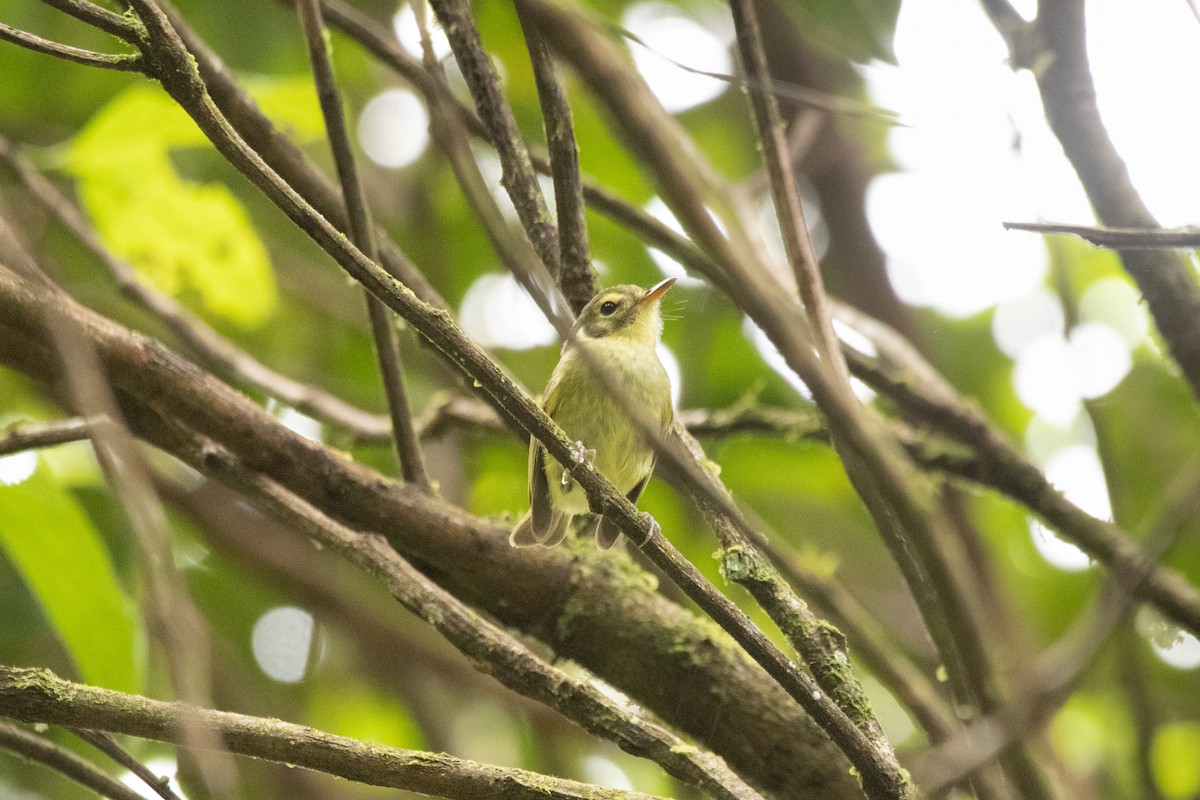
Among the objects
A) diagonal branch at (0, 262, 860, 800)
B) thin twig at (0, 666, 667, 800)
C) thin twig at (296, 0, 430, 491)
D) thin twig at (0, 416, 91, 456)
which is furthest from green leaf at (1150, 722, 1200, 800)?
thin twig at (0, 416, 91, 456)

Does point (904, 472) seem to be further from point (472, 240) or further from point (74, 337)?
point (472, 240)

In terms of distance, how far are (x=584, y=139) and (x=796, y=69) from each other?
4.01ft

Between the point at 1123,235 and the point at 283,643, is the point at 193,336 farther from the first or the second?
the point at 1123,235

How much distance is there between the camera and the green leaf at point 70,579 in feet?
8.20

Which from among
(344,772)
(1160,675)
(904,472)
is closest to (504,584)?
(344,772)

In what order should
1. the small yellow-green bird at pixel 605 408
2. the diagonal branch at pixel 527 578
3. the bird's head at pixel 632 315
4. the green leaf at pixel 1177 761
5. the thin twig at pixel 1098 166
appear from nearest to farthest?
1. the thin twig at pixel 1098 166
2. the diagonal branch at pixel 527 578
3. the small yellow-green bird at pixel 605 408
4. the bird's head at pixel 632 315
5. the green leaf at pixel 1177 761

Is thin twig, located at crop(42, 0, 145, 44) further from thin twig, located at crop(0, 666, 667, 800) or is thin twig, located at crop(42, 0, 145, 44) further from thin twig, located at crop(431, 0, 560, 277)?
thin twig, located at crop(0, 666, 667, 800)

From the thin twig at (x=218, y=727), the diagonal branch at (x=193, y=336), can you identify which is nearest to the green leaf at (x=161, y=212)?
the diagonal branch at (x=193, y=336)

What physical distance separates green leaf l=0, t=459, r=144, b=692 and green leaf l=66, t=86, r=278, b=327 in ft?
4.26

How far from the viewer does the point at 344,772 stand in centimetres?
177

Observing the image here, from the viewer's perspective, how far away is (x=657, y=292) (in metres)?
3.97

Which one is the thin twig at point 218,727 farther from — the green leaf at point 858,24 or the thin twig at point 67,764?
the green leaf at point 858,24

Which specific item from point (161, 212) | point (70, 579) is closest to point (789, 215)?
point (70, 579)

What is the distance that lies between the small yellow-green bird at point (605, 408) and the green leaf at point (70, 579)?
41.5 inches
